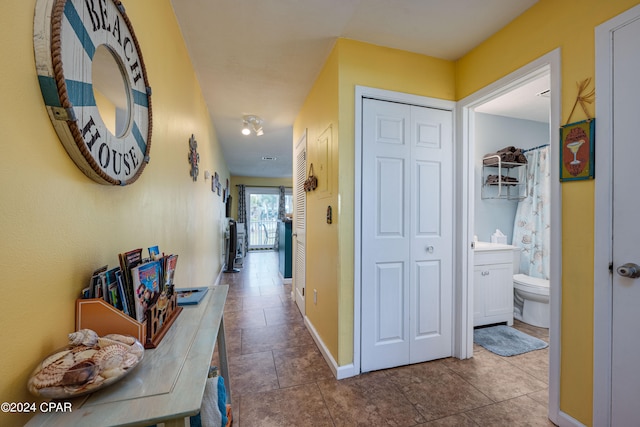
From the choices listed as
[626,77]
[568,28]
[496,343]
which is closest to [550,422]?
[496,343]

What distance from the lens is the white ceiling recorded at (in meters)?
1.51

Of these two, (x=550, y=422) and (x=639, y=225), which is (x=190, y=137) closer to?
(x=639, y=225)

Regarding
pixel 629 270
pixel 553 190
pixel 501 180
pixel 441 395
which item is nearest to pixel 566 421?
pixel 441 395

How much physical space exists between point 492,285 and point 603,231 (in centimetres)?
157

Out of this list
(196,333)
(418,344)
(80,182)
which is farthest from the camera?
(418,344)

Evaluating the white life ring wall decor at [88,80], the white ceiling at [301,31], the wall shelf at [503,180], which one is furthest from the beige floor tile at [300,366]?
the wall shelf at [503,180]

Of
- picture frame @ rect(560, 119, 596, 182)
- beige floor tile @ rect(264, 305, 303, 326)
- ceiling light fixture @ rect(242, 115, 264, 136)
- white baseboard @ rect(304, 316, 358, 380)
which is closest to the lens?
picture frame @ rect(560, 119, 596, 182)

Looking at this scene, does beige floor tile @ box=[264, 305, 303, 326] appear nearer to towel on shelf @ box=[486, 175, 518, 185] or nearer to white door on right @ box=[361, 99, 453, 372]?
white door on right @ box=[361, 99, 453, 372]

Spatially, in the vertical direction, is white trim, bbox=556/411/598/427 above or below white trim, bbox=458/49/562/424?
below

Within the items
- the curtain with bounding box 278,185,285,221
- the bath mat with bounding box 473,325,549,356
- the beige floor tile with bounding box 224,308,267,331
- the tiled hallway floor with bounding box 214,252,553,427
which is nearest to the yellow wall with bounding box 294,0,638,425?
the tiled hallway floor with bounding box 214,252,553,427

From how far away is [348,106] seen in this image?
1.80m

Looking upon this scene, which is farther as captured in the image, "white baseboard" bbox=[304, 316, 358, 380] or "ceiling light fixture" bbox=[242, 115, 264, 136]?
"ceiling light fixture" bbox=[242, 115, 264, 136]

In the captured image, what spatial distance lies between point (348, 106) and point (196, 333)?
5.31 ft

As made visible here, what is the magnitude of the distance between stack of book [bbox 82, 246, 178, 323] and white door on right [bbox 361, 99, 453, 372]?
51.5 inches
